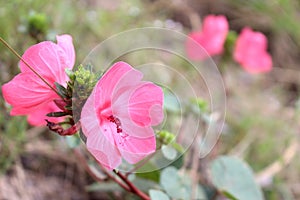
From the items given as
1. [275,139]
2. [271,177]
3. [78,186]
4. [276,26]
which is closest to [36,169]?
[78,186]

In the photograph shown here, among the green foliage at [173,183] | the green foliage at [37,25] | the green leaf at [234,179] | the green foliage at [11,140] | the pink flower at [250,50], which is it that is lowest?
the pink flower at [250,50]

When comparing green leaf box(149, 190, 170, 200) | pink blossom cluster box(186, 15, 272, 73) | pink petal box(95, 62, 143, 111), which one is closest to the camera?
pink petal box(95, 62, 143, 111)

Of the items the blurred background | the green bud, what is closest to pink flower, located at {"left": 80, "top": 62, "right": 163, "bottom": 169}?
the green bud

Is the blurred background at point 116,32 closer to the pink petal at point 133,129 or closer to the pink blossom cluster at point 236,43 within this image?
the pink blossom cluster at point 236,43

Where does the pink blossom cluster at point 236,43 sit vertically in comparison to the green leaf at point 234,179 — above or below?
below

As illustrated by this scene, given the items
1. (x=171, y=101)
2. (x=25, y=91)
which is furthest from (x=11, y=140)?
(x=25, y=91)

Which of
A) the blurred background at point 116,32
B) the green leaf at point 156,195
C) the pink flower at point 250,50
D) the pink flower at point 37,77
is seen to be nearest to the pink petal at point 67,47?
the pink flower at point 37,77

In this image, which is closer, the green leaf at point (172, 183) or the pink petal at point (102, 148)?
the pink petal at point (102, 148)

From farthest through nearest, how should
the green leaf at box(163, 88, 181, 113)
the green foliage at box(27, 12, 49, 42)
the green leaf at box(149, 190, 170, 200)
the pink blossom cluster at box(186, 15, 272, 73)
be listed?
the pink blossom cluster at box(186, 15, 272, 73), the green foliage at box(27, 12, 49, 42), the green leaf at box(163, 88, 181, 113), the green leaf at box(149, 190, 170, 200)

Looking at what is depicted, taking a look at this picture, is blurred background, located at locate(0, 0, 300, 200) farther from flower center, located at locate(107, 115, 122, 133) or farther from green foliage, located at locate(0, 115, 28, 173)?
flower center, located at locate(107, 115, 122, 133)
